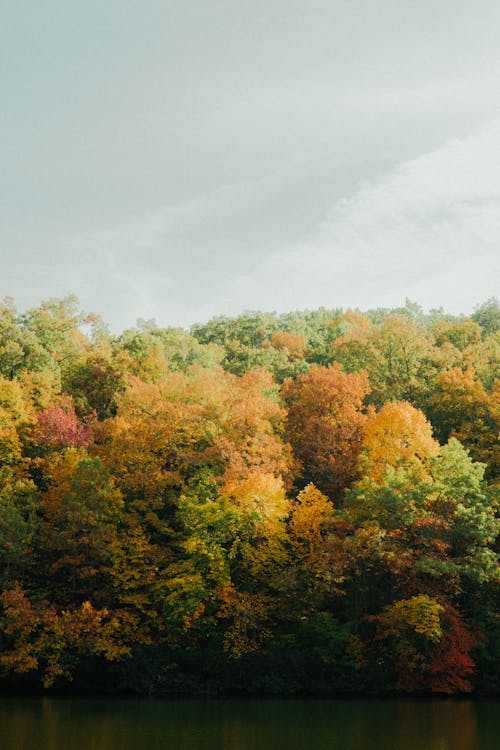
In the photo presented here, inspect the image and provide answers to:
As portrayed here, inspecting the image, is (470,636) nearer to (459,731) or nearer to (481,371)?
(459,731)

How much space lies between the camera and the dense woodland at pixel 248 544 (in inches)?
1337

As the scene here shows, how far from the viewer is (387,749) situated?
780 inches

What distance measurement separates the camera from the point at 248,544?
3603cm

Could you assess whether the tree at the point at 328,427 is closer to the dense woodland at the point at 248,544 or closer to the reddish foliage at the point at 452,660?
the dense woodland at the point at 248,544

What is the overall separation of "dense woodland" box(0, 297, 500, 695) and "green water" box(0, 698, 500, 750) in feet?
8.67

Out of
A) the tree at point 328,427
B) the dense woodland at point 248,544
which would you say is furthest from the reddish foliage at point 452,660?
the tree at point 328,427

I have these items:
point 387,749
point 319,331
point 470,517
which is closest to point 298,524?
point 470,517

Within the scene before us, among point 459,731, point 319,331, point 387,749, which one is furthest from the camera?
point 319,331

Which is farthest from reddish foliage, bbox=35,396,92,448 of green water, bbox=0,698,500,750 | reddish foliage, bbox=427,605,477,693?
reddish foliage, bbox=427,605,477,693

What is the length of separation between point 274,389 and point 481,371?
40.1ft

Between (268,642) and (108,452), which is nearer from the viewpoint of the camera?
(268,642)

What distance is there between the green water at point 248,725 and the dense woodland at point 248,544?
8.67 ft

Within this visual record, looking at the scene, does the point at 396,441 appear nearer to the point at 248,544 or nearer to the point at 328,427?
the point at 328,427

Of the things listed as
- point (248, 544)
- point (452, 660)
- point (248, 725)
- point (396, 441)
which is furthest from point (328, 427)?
point (248, 725)
